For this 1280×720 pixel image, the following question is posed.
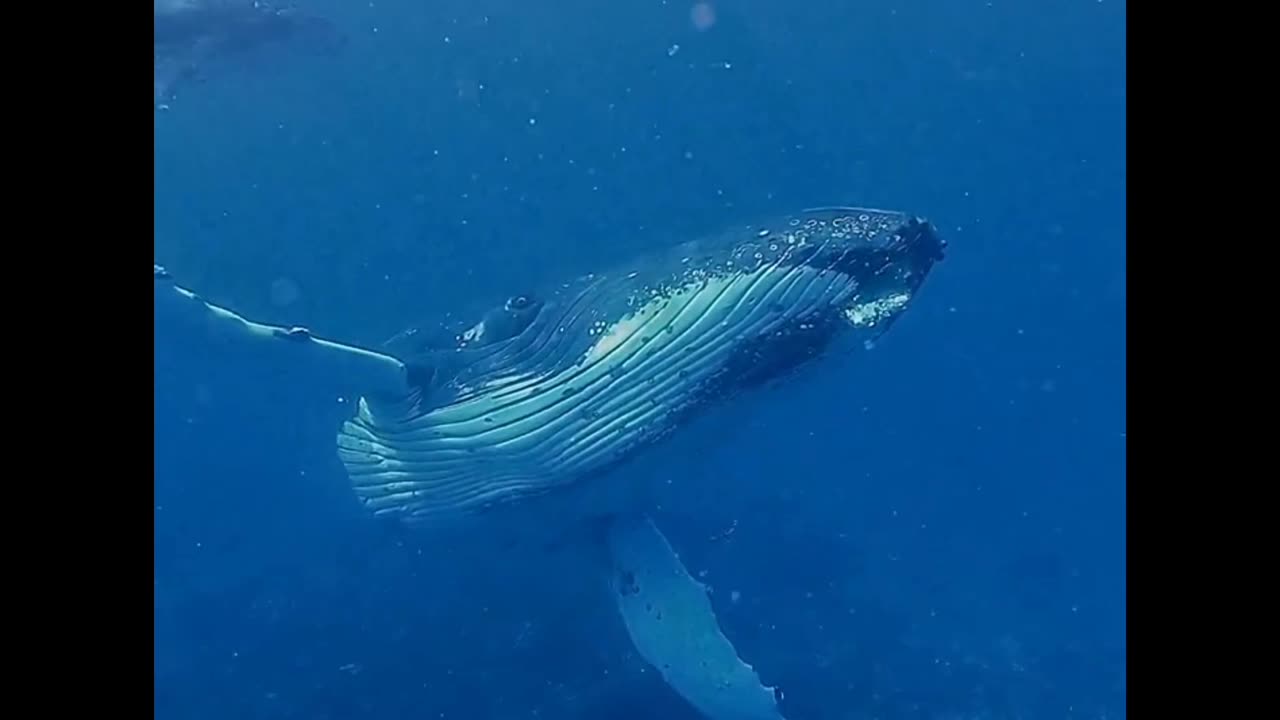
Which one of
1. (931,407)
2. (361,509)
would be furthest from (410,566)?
(931,407)

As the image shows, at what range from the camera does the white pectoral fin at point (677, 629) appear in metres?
8.48

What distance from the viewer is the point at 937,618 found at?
13.1 m

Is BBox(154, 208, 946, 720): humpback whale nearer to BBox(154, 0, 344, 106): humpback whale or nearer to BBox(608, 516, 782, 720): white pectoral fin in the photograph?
BBox(608, 516, 782, 720): white pectoral fin

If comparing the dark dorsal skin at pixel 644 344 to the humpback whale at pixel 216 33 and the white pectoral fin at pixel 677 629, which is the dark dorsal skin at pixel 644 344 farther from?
the humpback whale at pixel 216 33

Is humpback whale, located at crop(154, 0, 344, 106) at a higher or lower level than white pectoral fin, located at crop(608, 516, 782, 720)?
higher

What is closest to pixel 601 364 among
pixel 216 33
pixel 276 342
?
pixel 276 342

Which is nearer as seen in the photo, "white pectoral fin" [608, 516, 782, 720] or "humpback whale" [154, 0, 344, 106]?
"white pectoral fin" [608, 516, 782, 720]

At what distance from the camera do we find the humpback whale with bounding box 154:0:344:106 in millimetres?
12609

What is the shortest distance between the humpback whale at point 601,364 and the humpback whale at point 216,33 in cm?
733

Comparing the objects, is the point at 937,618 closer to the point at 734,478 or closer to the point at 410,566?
the point at 734,478

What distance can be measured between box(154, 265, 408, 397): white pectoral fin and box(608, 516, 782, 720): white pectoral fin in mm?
2808

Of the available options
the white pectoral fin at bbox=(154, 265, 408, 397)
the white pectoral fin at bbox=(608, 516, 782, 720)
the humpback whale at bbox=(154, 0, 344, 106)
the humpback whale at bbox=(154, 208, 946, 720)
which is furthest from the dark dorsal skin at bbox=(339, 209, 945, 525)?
the humpback whale at bbox=(154, 0, 344, 106)

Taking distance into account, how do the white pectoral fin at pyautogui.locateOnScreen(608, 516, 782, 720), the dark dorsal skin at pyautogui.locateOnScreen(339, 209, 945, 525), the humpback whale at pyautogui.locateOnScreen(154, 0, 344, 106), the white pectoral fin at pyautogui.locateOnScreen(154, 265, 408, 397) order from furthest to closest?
the humpback whale at pyautogui.locateOnScreen(154, 0, 344, 106) → the white pectoral fin at pyautogui.locateOnScreen(608, 516, 782, 720) → the white pectoral fin at pyautogui.locateOnScreen(154, 265, 408, 397) → the dark dorsal skin at pyautogui.locateOnScreen(339, 209, 945, 525)

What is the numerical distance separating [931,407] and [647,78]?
24.4ft
